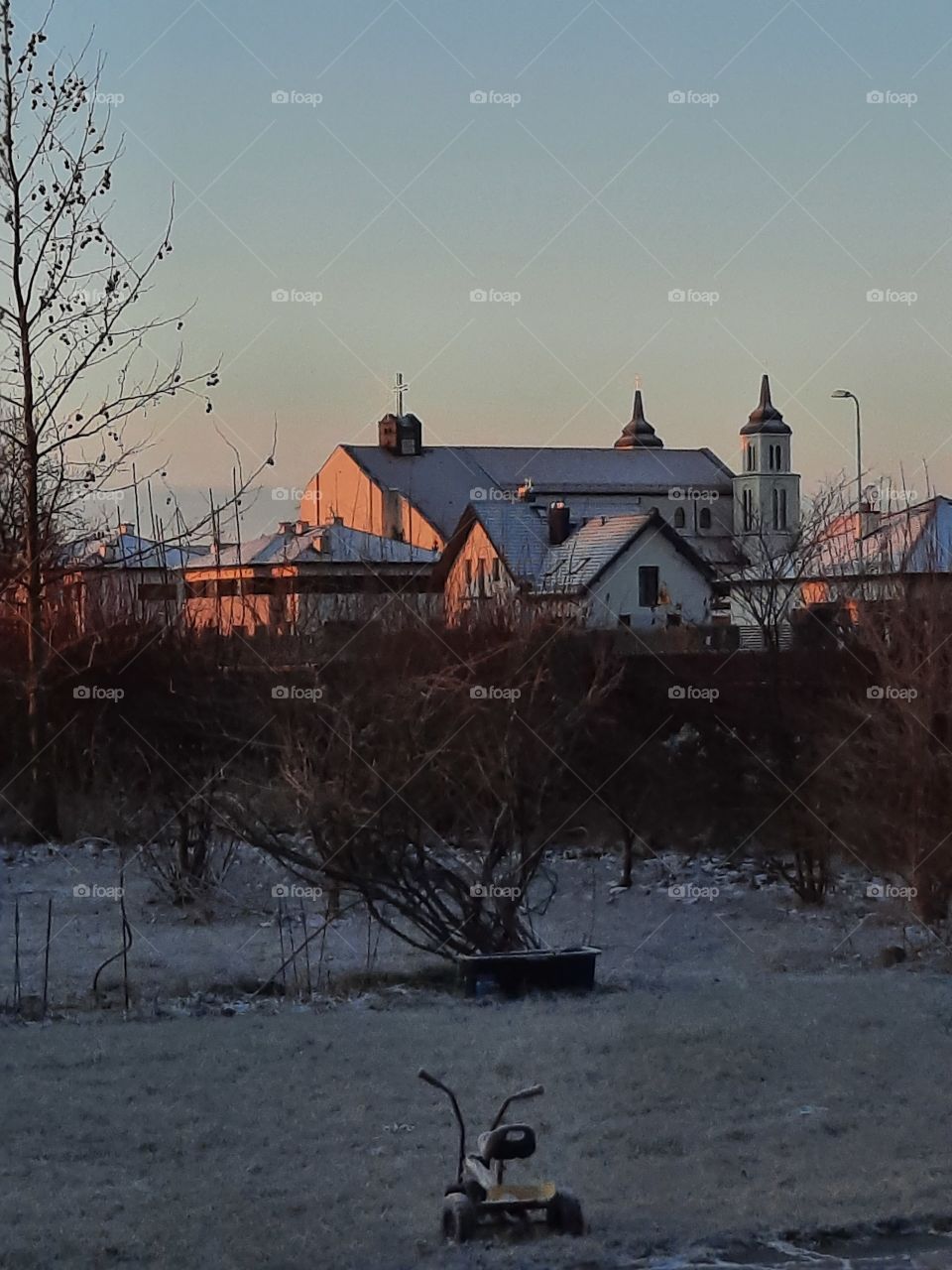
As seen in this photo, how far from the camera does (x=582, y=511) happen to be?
229ft

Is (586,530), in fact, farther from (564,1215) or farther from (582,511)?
(564,1215)

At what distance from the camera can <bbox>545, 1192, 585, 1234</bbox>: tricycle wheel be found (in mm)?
5480

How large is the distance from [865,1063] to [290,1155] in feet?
10.6

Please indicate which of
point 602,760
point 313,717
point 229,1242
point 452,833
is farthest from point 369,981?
point 602,760

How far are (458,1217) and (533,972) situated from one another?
4993mm

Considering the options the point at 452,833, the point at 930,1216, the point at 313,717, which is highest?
the point at 313,717

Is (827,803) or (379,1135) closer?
(379,1135)

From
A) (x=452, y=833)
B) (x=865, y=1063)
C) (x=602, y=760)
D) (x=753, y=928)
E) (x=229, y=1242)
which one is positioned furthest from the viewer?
(x=602, y=760)

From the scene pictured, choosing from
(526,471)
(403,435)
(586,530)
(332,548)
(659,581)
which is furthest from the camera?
(526,471)

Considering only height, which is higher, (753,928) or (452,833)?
(452,833)

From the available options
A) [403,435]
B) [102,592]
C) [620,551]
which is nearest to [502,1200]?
[102,592]

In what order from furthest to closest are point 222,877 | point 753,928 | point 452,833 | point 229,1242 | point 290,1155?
1. point 222,877
2. point 753,928
3. point 452,833
4. point 290,1155
5. point 229,1242

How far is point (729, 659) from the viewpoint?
58.0 feet

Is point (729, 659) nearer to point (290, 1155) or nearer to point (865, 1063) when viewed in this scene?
point (865, 1063)
